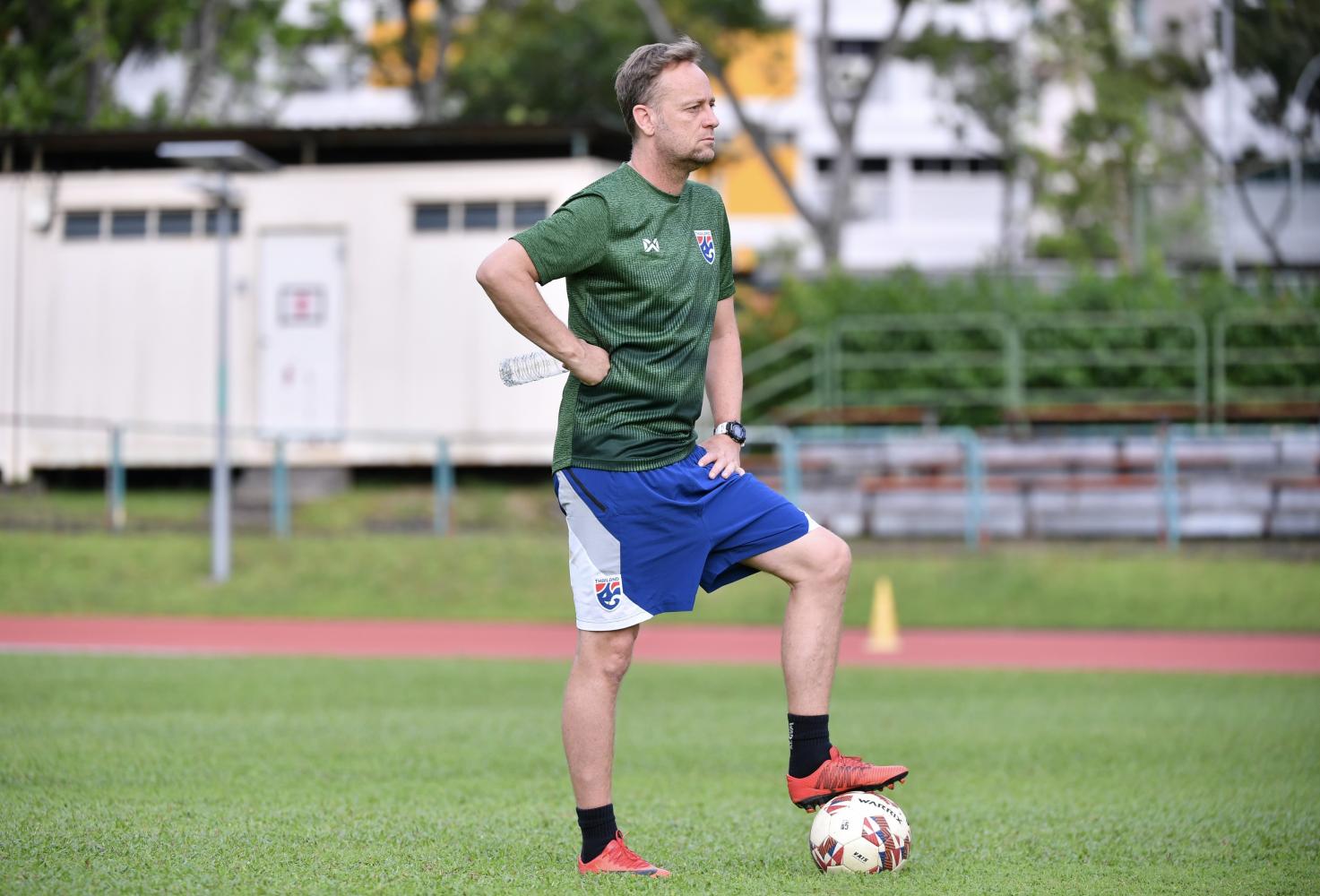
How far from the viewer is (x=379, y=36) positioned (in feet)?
131

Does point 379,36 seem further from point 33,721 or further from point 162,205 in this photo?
point 33,721

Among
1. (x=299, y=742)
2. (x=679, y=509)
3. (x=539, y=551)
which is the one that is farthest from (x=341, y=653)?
(x=679, y=509)

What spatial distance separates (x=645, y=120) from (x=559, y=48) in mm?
29290

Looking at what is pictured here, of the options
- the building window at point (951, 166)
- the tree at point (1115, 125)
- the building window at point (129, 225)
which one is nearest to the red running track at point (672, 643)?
the building window at point (129, 225)

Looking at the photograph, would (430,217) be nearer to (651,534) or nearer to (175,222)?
(175,222)

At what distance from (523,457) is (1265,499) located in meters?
9.86

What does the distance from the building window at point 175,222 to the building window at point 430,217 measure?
3433 millimetres

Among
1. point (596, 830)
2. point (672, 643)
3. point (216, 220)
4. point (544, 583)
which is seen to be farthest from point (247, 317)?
point (596, 830)

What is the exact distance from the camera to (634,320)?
4.68 meters

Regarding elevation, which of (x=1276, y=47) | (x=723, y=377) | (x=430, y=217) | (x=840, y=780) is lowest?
(x=840, y=780)

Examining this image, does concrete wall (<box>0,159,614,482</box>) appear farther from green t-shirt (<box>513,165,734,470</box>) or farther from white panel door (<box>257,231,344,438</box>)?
green t-shirt (<box>513,165,734,470</box>)

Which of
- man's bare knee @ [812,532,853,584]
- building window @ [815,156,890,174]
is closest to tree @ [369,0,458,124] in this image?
building window @ [815,156,890,174]

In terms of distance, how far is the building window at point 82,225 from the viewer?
24.6m

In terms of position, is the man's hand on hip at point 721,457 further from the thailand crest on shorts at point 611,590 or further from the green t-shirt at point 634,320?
the thailand crest on shorts at point 611,590
